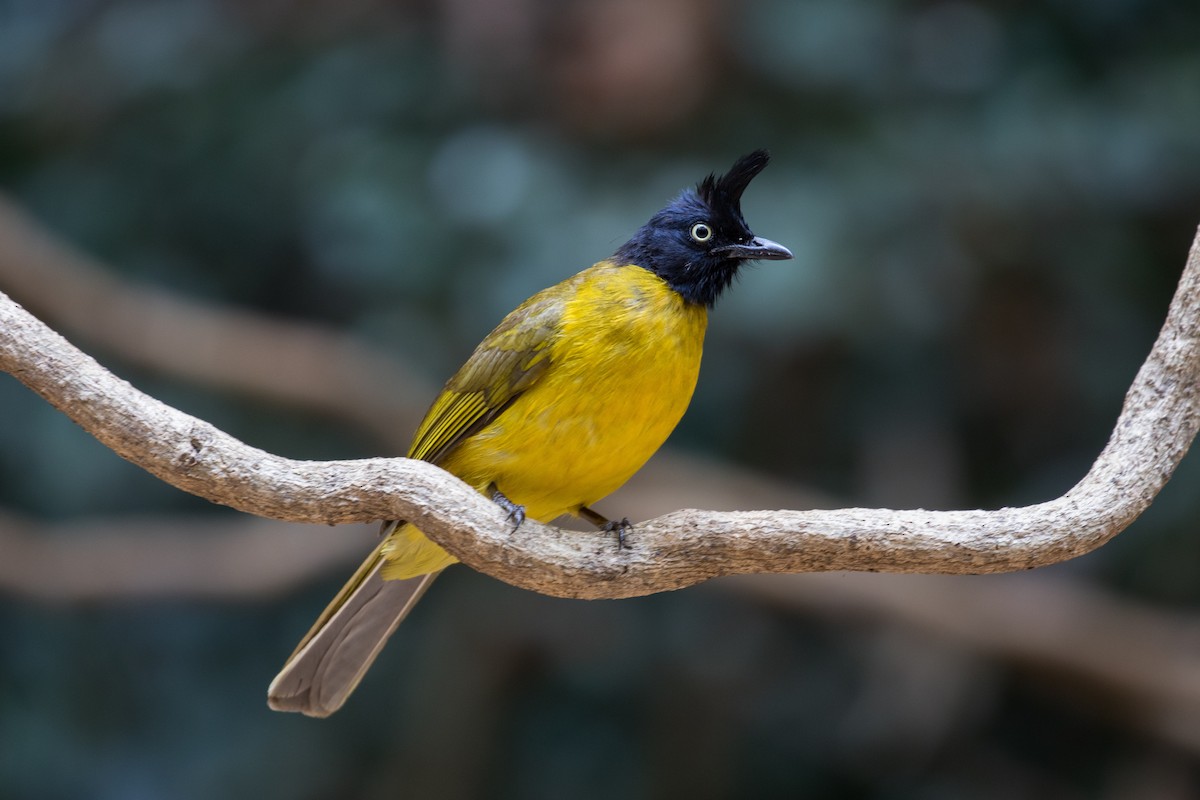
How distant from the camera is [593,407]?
2.89 meters

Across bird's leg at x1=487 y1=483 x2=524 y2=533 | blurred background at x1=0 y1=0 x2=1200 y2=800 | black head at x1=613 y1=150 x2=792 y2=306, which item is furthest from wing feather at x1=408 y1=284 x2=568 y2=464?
blurred background at x1=0 y1=0 x2=1200 y2=800

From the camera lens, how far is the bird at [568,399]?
2.92 m

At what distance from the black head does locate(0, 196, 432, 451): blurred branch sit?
2.24m

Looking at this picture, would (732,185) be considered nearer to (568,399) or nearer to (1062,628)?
(568,399)

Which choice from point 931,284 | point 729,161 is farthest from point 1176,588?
point 729,161

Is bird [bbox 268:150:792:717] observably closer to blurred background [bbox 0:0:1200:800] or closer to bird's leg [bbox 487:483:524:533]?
bird's leg [bbox 487:483:524:533]

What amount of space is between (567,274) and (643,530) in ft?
7.28

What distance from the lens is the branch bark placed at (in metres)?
2.22

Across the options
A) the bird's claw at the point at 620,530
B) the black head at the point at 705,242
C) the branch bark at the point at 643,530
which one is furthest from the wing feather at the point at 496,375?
the branch bark at the point at 643,530

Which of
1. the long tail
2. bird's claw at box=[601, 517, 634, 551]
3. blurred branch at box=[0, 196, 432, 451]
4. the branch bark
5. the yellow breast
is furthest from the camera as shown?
blurred branch at box=[0, 196, 432, 451]

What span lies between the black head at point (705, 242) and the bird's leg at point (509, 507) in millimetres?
627

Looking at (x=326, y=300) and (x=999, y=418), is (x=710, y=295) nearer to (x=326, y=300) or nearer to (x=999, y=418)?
(x=999, y=418)

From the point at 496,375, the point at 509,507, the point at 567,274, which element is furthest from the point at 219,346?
the point at 509,507

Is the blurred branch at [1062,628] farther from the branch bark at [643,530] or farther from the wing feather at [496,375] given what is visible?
the branch bark at [643,530]
